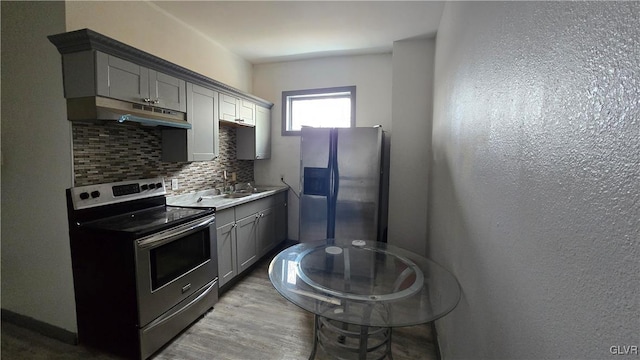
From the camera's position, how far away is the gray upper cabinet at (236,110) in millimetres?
2986

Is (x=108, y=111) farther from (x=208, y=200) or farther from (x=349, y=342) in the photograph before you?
(x=349, y=342)

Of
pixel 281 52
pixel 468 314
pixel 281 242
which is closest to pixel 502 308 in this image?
pixel 468 314

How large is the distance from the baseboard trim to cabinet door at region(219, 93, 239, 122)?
86.2 inches

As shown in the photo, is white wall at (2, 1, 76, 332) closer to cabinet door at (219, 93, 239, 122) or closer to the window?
cabinet door at (219, 93, 239, 122)

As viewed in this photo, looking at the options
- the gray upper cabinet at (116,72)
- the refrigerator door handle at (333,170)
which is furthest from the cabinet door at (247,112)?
the refrigerator door handle at (333,170)

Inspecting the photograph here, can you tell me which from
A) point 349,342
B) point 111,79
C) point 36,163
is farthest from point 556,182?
point 36,163

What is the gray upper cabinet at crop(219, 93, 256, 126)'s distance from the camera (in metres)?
2.99

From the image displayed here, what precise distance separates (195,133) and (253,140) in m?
1.08

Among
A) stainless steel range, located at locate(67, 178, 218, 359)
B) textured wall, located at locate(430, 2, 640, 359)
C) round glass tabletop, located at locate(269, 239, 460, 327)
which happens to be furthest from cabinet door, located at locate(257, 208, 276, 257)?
textured wall, located at locate(430, 2, 640, 359)

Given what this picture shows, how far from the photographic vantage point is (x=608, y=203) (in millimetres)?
450

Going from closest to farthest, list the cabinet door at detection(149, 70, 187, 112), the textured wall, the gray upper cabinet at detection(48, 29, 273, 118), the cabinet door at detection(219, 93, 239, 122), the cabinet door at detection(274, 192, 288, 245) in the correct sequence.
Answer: the textured wall, the gray upper cabinet at detection(48, 29, 273, 118), the cabinet door at detection(149, 70, 187, 112), the cabinet door at detection(219, 93, 239, 122), the cabinet door at detection(274, 192, 288, 245)

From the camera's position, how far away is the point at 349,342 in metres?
2.02

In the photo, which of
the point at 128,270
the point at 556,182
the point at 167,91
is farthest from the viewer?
the point at 167,91

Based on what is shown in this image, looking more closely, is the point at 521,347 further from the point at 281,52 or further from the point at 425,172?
the point at 281,52
